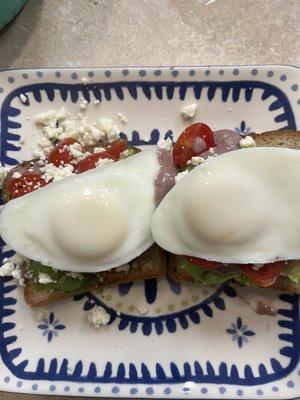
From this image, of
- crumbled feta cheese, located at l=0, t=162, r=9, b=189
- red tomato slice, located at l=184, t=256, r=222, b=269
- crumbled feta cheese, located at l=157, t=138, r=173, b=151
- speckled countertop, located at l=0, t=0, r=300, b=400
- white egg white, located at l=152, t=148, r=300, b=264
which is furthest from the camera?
speckled countertop, located at l=0, t=0, r=300, b=400

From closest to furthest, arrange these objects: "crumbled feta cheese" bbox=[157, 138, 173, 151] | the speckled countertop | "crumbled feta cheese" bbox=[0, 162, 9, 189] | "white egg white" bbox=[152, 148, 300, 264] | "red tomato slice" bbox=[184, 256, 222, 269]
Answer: "white egg white" bbox=[152, 148, 300, 264] < "red tomato slice" bbox=[184, 256, 222, 269] < "crumbled feta cheese" bbox=[157, 138, 173, 151] < "crumbled feta cheese" bbox=[0, 162, 9, 189] < the speckled countertop

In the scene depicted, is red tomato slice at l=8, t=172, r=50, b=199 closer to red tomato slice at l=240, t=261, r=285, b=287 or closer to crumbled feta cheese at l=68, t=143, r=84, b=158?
crumbled feta cheese at l=68, t=143, r=84, b=158

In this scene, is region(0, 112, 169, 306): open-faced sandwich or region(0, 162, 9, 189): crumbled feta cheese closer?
region(0, 112, 169, 306): open-faced sandwich

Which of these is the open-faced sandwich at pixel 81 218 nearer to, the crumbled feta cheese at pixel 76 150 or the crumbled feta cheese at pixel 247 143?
the crumbled feta cheese at pixel 76 150

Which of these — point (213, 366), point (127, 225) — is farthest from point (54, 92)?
point (213, 366)

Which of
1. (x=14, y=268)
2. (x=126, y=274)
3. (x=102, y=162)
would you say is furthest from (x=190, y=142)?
(x=14, y=268)

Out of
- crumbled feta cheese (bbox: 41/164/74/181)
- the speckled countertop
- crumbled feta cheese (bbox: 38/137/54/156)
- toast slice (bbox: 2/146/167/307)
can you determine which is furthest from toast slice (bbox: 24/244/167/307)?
the speckled countertop
